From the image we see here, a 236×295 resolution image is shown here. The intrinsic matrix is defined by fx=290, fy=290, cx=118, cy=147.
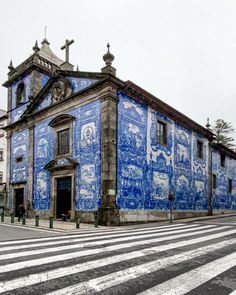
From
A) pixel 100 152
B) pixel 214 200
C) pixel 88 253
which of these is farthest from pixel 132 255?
pixel 214 200

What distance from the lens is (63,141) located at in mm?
19250

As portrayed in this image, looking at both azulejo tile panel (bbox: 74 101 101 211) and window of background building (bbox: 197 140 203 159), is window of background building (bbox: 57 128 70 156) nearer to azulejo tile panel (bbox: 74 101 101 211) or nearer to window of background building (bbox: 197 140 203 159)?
azulejo tile panel (bbox: 74 101 101 211)

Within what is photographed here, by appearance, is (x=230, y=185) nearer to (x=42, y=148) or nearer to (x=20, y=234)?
(x=42, y=148)

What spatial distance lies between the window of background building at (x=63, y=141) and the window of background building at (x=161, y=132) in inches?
238

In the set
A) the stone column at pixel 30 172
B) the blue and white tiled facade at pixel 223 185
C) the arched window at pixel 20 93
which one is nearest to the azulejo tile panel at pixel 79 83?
the stone column at pixel 30 172

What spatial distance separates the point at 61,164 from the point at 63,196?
2075 millimetres

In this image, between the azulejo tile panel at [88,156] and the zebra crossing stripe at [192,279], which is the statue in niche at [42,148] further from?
the zebra crossing stripe at [192,279]

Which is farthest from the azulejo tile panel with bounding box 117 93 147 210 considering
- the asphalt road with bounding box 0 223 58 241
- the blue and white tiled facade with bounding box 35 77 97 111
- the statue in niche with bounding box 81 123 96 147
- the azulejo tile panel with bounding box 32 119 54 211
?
the azulejo tile panel with bounding box 32 119 54 211

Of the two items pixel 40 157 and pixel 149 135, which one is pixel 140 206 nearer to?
pixel 149 135

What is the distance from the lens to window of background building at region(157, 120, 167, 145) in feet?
65.0

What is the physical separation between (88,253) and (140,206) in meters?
10.6

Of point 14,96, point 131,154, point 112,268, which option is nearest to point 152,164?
point 131,154

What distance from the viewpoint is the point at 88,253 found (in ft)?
22.1

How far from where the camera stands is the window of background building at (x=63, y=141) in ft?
61.9
